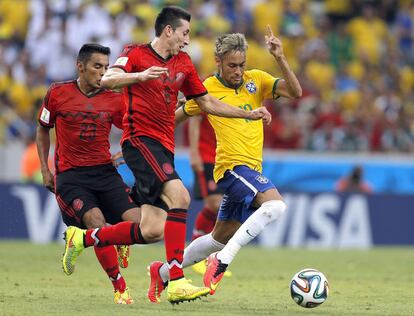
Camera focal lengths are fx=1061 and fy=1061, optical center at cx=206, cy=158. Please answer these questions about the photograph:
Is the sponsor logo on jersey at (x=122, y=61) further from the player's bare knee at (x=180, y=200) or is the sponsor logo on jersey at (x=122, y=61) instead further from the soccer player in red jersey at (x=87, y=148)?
the player's bare knee at (x=180, y=200)

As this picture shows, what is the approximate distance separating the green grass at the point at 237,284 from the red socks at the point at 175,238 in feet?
1.15

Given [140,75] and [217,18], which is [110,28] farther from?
[140,75]

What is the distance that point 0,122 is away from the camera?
2011cm

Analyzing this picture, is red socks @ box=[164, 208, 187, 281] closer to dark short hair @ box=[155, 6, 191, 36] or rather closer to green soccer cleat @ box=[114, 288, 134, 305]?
green soccer cleat @ box=[114, 288, 134, 305]

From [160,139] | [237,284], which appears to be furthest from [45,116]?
[237,284]

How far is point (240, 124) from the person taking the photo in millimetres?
10250

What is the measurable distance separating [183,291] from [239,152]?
183 cm

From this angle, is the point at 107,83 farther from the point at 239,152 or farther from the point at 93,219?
the point at 239,152

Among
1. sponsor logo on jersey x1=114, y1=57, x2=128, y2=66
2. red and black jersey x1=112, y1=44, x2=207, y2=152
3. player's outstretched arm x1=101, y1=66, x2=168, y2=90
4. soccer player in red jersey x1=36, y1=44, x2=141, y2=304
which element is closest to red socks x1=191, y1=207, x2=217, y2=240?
soccer player in red jersey x1=36, y1=44, x2=141, y2=304

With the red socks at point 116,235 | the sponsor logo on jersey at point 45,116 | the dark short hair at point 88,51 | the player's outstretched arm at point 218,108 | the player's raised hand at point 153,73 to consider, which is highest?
the dark short hair at point 88,51

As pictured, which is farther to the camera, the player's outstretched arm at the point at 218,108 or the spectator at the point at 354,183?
the spectator at the point at 354,183

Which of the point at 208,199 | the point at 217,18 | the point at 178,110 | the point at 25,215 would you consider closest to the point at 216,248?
the point at 178,110

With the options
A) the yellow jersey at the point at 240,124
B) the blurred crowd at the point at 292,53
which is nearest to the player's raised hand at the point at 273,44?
the yellow jersey at the point at 240,124

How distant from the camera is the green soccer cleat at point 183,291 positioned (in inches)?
345
